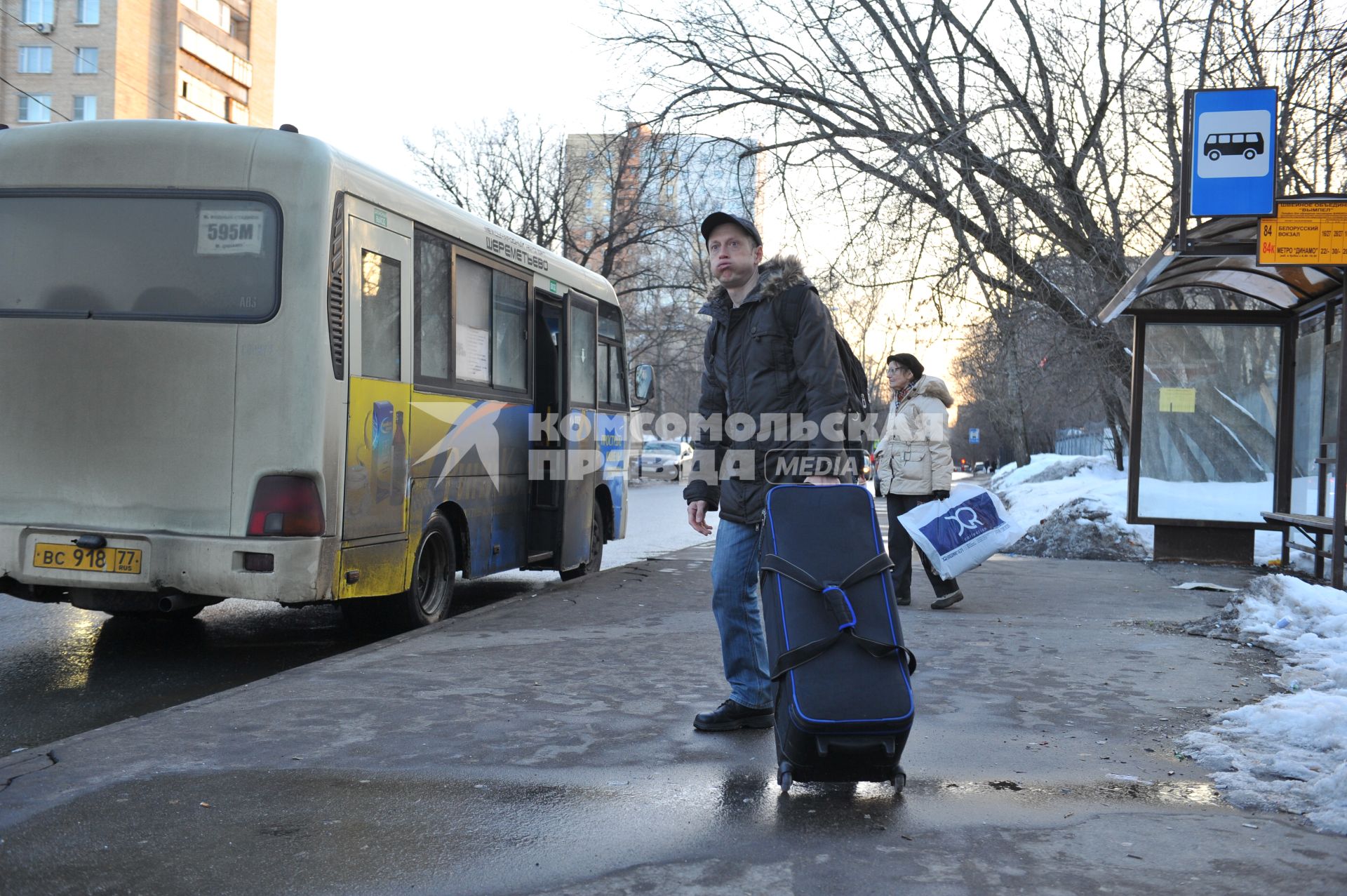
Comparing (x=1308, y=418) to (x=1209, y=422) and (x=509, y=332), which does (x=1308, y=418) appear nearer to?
(x=1209, y=422)

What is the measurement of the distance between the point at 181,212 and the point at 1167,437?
33.9ft

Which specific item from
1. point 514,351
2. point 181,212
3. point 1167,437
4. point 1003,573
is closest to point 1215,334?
point 1167,437

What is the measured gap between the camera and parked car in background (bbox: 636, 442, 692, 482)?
135 feet

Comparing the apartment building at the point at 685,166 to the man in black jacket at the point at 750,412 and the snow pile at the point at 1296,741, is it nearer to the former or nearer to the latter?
the snow pile at the point at 1296,741

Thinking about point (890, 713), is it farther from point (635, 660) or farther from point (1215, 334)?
point (1215, 334)

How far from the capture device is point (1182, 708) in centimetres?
516

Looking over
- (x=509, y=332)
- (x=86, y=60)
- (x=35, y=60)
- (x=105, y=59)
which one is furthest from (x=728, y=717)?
(x=35, y=60)

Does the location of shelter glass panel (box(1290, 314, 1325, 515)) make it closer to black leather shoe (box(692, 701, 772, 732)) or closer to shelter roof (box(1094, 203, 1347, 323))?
shelter roof (box(1094, 203, 1347, 323))

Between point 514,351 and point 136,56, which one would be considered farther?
point 136,56

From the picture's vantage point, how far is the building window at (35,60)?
175ft

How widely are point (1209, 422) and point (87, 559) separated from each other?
1104 cm

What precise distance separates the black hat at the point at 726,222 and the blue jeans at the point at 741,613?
112 cm

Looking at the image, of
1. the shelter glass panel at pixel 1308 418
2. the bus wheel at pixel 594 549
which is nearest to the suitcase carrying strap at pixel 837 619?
the bus wheel at pixel 594 549

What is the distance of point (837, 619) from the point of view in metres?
3.77
